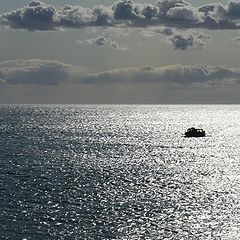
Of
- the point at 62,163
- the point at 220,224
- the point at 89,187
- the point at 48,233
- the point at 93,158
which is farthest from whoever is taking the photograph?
the point at 93,158

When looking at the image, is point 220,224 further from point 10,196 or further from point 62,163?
point 62,163

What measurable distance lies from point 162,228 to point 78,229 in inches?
Answer: 516

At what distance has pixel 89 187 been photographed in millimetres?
124938

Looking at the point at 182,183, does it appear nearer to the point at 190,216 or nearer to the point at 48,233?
the point at 190,216

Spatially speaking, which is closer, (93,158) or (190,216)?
(190,216)

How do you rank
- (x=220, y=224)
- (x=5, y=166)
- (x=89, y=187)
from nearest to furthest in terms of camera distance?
(x=220, y=224) < (x=89, y=187) < (x=5, y=166)

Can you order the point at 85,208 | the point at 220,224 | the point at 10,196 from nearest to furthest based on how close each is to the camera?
the point at 220,224 < the point at 85,208 < the point at 10,196

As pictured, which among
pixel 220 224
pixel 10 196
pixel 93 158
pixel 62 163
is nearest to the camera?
pixel 220 224

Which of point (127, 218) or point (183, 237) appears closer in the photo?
point (183, 237)

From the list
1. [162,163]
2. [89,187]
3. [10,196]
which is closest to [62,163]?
[162,163]

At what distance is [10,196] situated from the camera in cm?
10856

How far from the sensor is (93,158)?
186 metres

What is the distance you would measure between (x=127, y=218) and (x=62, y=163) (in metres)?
78.2

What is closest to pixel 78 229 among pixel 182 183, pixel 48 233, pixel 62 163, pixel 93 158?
pixel 48 233
